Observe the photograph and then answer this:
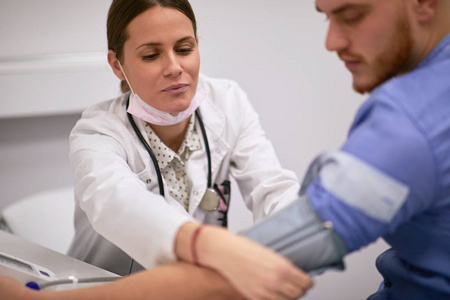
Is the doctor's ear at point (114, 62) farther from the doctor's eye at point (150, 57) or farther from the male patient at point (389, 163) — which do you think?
the male patient at point (389, 163)

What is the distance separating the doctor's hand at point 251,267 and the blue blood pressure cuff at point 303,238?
26mm

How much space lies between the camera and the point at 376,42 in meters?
0.95

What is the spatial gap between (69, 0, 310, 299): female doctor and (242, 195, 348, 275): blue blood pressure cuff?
0.31 m

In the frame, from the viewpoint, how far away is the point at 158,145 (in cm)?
159

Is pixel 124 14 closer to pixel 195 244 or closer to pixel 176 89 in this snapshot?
pixel 176 89

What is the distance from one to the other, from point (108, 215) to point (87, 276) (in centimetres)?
22

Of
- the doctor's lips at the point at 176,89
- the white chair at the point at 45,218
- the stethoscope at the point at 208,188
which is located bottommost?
the white chair at the point at 45,218

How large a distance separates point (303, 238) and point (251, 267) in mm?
109

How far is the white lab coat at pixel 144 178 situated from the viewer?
113 centimetres

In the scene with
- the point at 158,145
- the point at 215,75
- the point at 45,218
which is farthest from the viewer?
the point at 215,75

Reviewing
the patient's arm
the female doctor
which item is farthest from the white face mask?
the patient's arm

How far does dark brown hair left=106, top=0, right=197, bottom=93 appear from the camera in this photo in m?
1.47

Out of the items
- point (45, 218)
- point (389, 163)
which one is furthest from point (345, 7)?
point (45, 218)

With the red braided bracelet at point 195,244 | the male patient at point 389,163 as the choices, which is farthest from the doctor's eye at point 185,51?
the red braided bracelet at point 195,244
